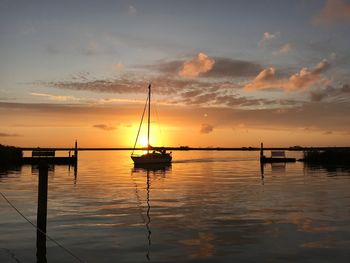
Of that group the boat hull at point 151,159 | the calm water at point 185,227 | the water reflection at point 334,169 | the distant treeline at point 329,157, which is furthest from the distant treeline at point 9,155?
the distant treeline at point 329,157

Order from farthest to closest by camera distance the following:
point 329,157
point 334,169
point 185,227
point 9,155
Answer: point 329,157 < point 9,155 < point 334,169 < point 185,227

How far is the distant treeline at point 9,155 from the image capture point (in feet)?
268

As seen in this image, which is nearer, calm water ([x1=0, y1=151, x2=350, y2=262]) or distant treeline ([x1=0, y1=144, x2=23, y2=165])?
calm water ([x1=0, y1=151, x2=350, y2=262])

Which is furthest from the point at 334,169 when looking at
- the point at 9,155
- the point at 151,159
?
the point at 9,155

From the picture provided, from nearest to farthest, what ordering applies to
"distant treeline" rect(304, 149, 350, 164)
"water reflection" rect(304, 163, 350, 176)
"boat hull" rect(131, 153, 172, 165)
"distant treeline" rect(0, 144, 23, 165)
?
"water reflection" rect(304, 163, 350, 176), "distant treeline" rect(0, 144, 23, 165), "distant treeline" rect(304, 149, 350, 164), "boat hull" rect(131, 153, 172, 165)

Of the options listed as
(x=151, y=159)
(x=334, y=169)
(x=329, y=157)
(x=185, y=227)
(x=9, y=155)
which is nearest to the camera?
(x=185, y=227)

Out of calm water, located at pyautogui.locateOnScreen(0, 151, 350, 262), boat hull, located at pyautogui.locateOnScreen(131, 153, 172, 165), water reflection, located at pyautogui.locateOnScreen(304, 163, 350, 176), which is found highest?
boat hull, located at pyautogui.locateOnScreen(131, 153, 172, 165)

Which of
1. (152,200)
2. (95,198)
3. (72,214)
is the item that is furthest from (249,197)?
(72,214)

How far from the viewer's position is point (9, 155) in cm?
8338

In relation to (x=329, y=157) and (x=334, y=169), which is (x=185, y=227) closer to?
(x=334, y=169)

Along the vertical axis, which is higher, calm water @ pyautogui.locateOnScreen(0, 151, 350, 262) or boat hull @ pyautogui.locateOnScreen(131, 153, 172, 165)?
boat hull @ pyautogui.locateOnScreen(131, 153, 172, 165)

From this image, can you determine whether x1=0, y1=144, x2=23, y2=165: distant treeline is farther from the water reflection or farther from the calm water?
the water reflection

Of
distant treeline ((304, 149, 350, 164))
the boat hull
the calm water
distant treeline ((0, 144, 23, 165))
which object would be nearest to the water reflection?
distant treeline ((304, 149, 350, 164))

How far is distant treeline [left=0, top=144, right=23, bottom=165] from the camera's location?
81625 mm
